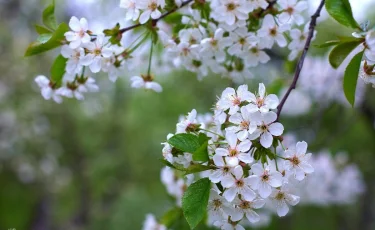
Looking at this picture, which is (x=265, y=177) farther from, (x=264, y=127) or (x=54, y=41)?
(x=54, y=41)

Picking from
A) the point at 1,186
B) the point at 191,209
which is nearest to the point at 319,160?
the point at 191,209

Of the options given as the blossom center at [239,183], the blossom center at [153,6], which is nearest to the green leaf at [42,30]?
the blossom center at [153,6]

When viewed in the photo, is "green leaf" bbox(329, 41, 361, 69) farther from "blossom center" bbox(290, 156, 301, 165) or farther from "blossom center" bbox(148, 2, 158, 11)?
"blossom center" bbox(148, 2, 158, 11)

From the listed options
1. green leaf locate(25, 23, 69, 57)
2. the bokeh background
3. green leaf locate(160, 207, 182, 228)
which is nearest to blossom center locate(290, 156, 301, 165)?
green leaf locate(25, 23, 69, 57)

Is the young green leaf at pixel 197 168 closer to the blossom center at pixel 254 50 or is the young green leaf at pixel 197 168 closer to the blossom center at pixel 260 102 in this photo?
the blossom center at pixel 260 102

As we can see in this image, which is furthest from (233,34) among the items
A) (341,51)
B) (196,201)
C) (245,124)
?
(196,201)

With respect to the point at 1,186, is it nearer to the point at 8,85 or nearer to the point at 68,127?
the point at 68,127
